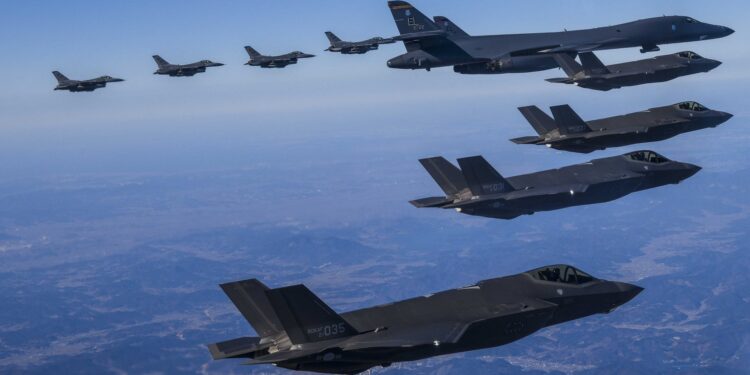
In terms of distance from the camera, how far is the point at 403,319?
39438mm

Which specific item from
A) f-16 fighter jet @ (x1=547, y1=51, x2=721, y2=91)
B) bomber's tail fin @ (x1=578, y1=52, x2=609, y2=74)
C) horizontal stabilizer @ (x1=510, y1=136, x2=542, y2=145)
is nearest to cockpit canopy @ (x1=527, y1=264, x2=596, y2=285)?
horizontal stabilizer @ (x1=510, y1=136, x2=542, y2=145)

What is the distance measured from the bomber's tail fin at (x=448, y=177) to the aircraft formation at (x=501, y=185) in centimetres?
8

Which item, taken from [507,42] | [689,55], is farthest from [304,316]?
[689,55]

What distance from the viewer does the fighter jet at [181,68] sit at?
76062 millimetres

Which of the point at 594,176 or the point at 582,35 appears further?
the point at 582,35

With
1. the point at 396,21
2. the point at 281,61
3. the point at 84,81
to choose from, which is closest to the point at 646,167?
the point at 396,21

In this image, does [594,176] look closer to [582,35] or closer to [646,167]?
[646,167]

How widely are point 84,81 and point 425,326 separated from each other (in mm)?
52036

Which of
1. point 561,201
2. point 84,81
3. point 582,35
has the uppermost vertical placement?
point 582,35

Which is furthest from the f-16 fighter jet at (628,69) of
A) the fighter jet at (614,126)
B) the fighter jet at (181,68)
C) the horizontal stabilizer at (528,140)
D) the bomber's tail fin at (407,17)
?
the fighter jet at (181,68)

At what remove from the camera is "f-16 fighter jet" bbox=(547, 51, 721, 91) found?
2630 inches

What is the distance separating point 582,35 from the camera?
73.2 m

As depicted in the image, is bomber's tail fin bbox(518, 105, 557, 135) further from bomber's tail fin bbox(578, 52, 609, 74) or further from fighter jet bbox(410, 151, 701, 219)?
bomber's tail fin bbox(578, 52, 609, 74)

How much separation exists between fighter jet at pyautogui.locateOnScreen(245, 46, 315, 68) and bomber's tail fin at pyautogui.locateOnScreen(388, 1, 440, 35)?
1364 cm
